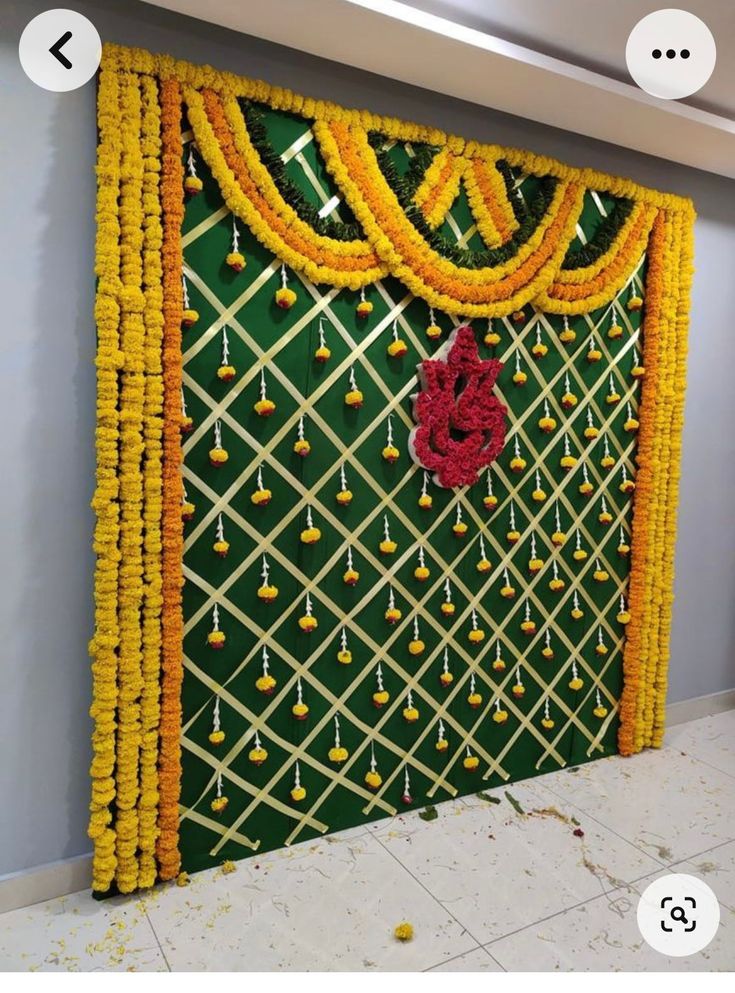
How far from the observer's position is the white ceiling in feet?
6.55

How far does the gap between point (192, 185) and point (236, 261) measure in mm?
227

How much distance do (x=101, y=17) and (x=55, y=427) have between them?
107 centimetres

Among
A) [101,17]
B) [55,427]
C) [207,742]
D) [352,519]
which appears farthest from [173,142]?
[207,742]

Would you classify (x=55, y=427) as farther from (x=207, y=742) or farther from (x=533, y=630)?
(x=533, y=630)

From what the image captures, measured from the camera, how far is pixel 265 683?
219 centimetres

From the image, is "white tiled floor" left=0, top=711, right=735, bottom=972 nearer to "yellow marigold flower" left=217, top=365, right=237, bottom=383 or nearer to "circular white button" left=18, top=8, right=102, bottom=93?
"yellow marigold flower" left=217, top=365, right=237, bottom=383

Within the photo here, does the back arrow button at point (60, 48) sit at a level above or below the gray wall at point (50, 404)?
above

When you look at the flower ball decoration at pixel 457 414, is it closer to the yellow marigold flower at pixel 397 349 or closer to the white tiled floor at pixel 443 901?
the yellow marigold flower at pixel 397 349

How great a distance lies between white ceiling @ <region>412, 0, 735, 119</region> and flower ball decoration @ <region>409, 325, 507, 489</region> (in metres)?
0.87

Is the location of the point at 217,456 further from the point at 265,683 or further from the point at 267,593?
the point at 265,683

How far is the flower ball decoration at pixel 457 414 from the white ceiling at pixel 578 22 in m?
0.87

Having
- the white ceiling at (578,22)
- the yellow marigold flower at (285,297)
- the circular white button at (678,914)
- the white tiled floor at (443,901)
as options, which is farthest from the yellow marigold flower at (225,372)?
the circular white button at (678,914)

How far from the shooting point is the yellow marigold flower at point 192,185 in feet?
6.52

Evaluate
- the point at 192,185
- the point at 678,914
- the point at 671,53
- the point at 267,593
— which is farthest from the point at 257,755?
the point at 671,53
